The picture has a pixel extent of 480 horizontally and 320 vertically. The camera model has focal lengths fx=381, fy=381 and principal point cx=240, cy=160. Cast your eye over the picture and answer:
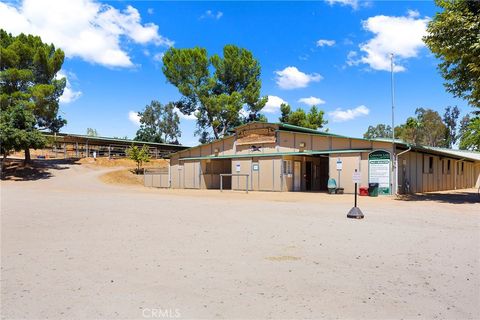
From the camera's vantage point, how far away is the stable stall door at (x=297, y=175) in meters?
26.7

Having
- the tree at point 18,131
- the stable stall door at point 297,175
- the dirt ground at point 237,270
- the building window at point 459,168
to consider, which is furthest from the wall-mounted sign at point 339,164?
the tree at point 18,131

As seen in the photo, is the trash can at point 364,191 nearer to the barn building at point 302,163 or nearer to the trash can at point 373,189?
the trash can at point 373,189

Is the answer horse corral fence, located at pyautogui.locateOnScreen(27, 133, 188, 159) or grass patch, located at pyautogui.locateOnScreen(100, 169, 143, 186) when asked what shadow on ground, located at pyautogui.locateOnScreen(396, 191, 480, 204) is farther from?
horse corral fence, located at pyautogui.locateOnScreen(27, 133, 188, 159)

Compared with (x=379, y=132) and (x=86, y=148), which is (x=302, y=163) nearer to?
(x=86, y=148)

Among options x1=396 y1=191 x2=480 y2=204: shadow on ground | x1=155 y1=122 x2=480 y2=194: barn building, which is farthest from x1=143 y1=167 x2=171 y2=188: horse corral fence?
x1=396 y1=191 x2=480 y2=204: shadow on ground

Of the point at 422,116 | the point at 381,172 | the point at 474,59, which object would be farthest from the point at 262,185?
the point at 422,116

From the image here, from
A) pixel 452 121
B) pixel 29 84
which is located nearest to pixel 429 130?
pixel 452 121

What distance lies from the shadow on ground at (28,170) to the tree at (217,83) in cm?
1631

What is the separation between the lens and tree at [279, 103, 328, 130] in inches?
1910

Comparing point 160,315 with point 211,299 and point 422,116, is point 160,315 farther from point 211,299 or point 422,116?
point 422,116

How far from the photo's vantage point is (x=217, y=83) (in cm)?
4684

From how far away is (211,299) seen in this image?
13.6 feet

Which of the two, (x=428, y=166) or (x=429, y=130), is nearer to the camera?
(x=428, y=166)

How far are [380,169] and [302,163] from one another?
6942 mm
